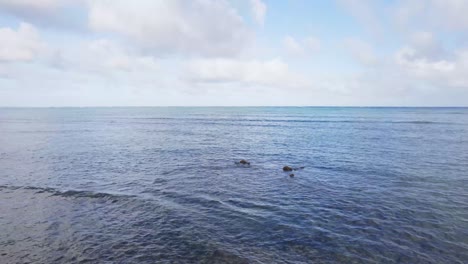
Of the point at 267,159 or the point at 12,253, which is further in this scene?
the point at 267,159

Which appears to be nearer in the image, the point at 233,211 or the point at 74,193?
the point at 233,211

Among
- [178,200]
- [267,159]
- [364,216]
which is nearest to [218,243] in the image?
[178,200]

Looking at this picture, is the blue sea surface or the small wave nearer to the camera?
the blue sea surface

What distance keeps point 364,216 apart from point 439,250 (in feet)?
15.9

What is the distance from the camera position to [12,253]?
14445mm

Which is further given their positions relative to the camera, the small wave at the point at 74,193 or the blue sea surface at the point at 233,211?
the small wave at the point at 74,193

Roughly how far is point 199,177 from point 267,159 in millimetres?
13844

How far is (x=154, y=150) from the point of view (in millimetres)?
47594

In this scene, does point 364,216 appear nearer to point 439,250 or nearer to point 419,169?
point 439,250

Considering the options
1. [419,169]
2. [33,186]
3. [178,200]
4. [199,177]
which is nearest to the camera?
[178,200]

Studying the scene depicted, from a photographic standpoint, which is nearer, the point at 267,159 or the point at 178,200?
the point at 178,200

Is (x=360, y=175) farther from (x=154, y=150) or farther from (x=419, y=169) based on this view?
(x=154, y=150)

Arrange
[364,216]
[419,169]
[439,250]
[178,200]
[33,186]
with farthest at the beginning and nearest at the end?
[419,169] → [33,186] → [178,200] → [364,216] → [439,250]

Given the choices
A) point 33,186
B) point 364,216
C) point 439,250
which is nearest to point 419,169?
point 364,216
